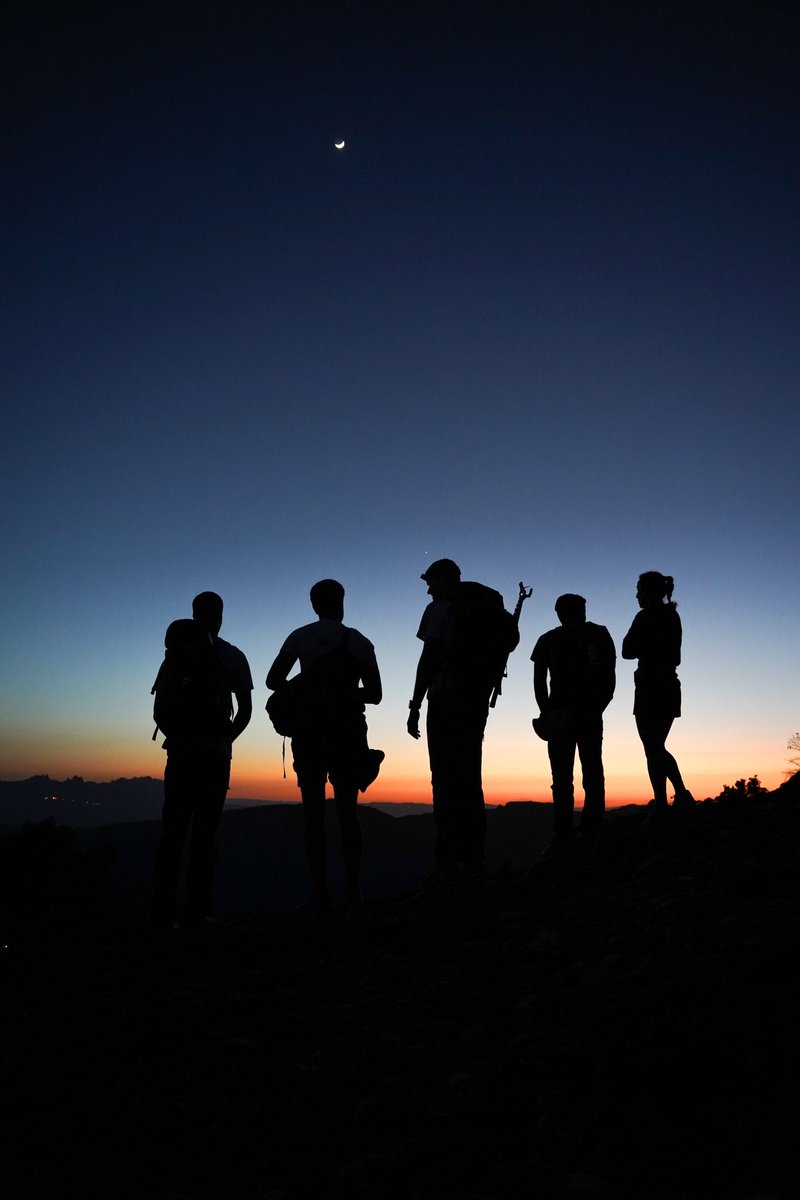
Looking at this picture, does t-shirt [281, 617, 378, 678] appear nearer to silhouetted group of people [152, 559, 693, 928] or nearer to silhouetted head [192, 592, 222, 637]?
silhouetted group of people [152, 559, 693, 928]

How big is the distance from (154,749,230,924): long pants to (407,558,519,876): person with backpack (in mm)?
1665

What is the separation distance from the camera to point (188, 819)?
6.43 meters

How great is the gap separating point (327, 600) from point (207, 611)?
0.97 metres

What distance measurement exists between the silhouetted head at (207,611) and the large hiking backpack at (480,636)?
1.96 m

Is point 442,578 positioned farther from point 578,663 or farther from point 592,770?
point 592,770

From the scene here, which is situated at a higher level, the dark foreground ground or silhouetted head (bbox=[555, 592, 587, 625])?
silhouetted head (bbox=[555, 592, 587, 625])

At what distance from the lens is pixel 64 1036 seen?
166 inches

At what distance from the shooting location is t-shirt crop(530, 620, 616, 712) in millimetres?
7316

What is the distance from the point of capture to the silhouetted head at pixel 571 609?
7.58 m

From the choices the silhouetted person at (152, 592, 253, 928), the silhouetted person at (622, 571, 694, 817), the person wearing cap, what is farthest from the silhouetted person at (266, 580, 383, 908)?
the silhouetted person at (622, 571, 694, 817)

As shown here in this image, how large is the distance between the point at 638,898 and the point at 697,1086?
2.31 meters

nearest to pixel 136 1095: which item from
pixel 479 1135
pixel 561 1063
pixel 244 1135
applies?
pixel 244 1135

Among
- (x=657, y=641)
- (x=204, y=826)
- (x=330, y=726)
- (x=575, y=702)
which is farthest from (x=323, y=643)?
(x=657, y=641)

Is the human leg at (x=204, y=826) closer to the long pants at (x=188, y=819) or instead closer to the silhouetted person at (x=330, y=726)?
the long pants at (x=188, y=819)
